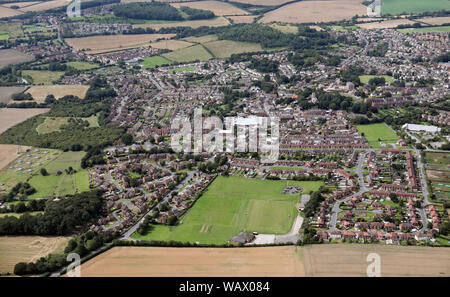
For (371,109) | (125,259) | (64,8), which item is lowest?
(125,259)

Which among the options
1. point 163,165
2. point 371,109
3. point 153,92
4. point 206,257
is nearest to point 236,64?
point 153,92

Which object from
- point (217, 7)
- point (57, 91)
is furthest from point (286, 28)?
point (57, 91)

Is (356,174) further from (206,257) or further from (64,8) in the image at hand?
(64,8)

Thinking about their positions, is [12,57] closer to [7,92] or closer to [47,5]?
[7,92]

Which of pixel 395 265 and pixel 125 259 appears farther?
pixel 125 259

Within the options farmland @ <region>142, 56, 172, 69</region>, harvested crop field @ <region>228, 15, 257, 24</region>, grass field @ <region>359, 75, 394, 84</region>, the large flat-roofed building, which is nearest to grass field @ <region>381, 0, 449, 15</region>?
harvested crop field @ <region>228, 15, 257, 24</region>
